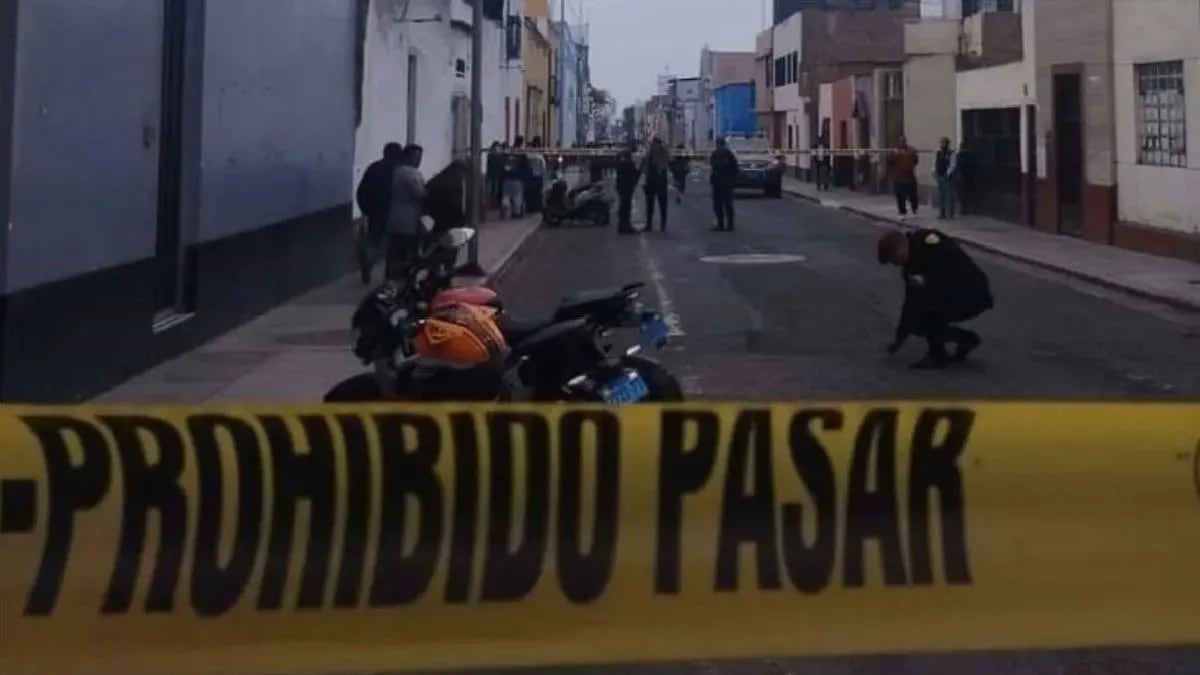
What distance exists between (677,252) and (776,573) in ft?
67.0

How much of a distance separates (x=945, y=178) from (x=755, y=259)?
10.8 metres

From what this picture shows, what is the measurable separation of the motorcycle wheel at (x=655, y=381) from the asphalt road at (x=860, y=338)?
233 cm

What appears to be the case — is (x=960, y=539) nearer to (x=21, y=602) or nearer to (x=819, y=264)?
(x=21, y=602)

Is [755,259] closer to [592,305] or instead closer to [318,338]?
[318,338]

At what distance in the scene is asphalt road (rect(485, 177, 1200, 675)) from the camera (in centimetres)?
545

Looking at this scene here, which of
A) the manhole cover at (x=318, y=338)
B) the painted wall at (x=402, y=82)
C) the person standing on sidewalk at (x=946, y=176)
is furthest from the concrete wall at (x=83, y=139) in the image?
the person standing on sidewalk at (x=946, y=176)

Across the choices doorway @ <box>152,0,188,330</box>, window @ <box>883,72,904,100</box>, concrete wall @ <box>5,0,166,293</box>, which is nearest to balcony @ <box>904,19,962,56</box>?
window @ <box>883,72,904,100</box>

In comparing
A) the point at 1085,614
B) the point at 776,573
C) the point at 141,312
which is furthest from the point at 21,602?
the point at 141,312

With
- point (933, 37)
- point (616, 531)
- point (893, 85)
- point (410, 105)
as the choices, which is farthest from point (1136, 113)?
point (933, 37)

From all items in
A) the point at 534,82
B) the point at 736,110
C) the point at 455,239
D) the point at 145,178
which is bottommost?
the point at 455,239

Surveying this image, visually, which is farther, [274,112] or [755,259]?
[755,259]

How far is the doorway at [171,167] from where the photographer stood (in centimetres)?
1220

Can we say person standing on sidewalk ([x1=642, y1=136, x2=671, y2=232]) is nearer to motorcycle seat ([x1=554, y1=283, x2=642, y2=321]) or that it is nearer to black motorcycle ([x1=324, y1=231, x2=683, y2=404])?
black motorcycle ([x1=324, y1=231, x2=683, y2=404])

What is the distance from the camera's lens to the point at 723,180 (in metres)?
29.5
